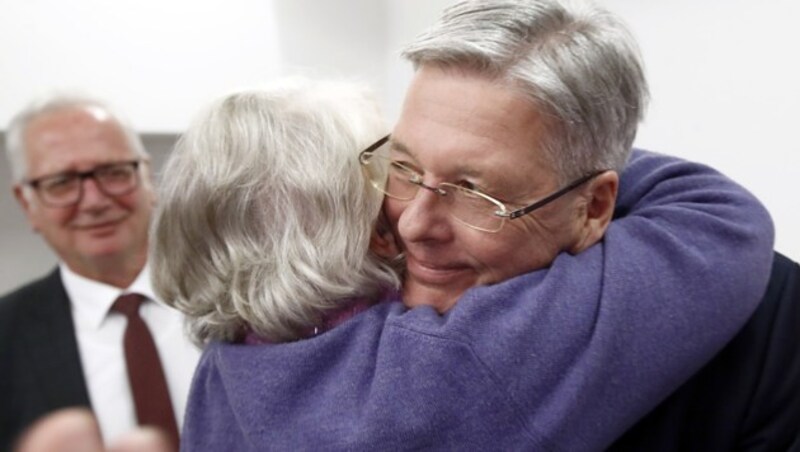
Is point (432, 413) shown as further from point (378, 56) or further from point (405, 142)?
point (378, 56)

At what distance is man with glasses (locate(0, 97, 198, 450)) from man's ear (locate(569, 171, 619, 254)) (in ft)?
2.65

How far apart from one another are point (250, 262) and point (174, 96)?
1.07 meters

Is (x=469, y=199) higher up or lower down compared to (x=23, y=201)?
higher up

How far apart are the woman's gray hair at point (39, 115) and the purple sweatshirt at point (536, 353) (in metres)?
0.78

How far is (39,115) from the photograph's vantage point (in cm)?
133

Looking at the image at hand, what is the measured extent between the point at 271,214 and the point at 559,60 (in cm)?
35

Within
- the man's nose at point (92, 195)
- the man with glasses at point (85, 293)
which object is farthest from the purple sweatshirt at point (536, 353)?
the man's nose at point (92, 195)

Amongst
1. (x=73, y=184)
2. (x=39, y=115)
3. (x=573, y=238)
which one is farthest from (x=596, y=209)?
(x=39, y=115)

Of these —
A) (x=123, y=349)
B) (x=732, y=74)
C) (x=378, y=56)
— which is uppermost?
(x=732, y=74)

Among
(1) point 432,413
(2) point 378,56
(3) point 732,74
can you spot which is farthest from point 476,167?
(2) point 378,56

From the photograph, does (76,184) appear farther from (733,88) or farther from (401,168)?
(733,88)

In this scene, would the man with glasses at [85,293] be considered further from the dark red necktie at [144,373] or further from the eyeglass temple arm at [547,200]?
the eyeglass temple arm at [547,200]

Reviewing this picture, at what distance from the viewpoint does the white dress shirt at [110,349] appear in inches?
47.9

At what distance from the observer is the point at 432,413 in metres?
0.63
